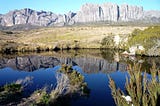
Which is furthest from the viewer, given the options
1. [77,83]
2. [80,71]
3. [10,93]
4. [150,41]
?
[150,41]

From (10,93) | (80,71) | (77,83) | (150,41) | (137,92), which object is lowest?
(80,71)

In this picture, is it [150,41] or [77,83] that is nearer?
[77,83]

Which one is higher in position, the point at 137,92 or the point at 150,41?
the point at 137,92

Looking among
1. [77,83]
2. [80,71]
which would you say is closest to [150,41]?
[80,71]

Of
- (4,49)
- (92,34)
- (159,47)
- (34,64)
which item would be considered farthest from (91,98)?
(92,34)

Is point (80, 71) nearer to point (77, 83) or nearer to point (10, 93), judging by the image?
point (77, 83)

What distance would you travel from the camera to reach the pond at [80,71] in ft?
120

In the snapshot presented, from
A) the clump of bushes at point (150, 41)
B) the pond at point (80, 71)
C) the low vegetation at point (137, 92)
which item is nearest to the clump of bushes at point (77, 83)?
the pond at point (80, 71)

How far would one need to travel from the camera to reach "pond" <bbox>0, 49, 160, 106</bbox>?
36.6 meters

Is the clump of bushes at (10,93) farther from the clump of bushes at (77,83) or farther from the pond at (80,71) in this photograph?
the clump of bushes at (77,83)

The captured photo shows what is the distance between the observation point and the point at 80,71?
5956 centimetres

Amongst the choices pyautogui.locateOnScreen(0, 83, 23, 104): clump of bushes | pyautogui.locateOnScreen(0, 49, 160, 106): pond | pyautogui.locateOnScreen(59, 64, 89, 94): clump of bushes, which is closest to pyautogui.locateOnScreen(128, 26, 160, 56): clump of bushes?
pyautogui.locateOnScreen(0, 49, 160, 106): pond

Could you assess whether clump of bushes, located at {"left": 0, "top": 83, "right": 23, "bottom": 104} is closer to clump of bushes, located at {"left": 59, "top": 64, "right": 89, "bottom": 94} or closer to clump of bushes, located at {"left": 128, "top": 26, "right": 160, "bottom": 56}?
clump of bushes, located at {"left": 59, "top": 64, "right": 89, "bottom": 94}

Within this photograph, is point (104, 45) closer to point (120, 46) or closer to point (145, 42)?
point (120, 46)
